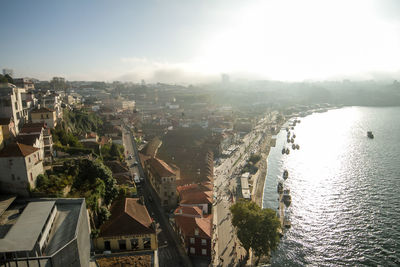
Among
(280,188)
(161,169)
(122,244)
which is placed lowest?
(280,188)

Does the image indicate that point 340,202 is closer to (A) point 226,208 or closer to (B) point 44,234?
(A) point 226,208

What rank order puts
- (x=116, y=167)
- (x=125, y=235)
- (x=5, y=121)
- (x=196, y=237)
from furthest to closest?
1. (x=116, y=167)
2. (x=5, y=121)
3. (x=196, y=237)
4. (x=125, y=235)

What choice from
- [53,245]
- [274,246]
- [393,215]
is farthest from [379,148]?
[53,245]

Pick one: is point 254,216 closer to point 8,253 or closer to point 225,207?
point 225,207

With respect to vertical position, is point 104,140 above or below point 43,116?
below

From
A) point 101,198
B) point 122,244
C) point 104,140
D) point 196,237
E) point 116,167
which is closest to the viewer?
point 122,244

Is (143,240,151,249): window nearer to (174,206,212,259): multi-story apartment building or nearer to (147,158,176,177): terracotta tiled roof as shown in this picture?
(174,206,212,259): multi-story apartment building

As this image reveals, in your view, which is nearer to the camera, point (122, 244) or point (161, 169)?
point (122, 244)

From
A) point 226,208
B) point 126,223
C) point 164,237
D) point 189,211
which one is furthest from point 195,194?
point 126,223

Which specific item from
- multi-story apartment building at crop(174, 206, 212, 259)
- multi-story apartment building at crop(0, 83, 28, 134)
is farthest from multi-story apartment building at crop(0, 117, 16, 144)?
multi-story apartment building at crop(174, 206, 212, 259)
